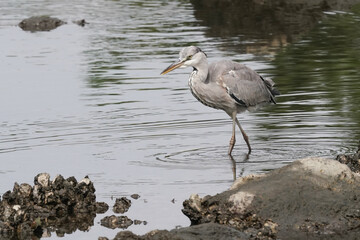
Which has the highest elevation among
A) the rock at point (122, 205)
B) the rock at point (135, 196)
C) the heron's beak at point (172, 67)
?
the heron's beak at point (172, 67)

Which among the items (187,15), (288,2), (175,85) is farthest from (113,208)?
(288,2)

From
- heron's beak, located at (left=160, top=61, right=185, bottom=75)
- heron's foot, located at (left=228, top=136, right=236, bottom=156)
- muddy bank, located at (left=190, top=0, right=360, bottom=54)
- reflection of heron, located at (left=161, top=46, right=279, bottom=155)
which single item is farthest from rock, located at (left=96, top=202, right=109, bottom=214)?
muddy bank, located at (left=190, top=0, right=360, bottom=54)

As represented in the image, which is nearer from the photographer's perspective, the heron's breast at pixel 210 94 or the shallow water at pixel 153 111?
the shallow water at pixel 153 111

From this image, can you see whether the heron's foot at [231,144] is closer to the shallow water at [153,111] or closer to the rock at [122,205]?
the shallow water at [153,111]

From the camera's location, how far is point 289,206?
926cm

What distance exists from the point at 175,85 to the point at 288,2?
36.4ft

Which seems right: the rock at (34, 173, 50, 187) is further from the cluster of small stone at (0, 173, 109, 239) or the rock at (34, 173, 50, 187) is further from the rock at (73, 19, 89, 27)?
the rock at (73, 19, 89, 27)

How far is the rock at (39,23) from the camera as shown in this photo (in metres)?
25.5

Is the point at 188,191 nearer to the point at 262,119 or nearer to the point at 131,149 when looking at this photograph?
the point at 131,149

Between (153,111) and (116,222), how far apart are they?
19.8 ft

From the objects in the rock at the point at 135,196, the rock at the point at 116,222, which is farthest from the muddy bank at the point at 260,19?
the rock at the point at 116,222

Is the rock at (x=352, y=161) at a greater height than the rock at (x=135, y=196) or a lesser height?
greater

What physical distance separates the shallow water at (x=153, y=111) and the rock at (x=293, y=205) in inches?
18.4

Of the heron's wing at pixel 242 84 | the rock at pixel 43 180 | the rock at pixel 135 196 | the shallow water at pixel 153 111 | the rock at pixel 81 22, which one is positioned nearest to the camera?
the rock at pixel 43 180
